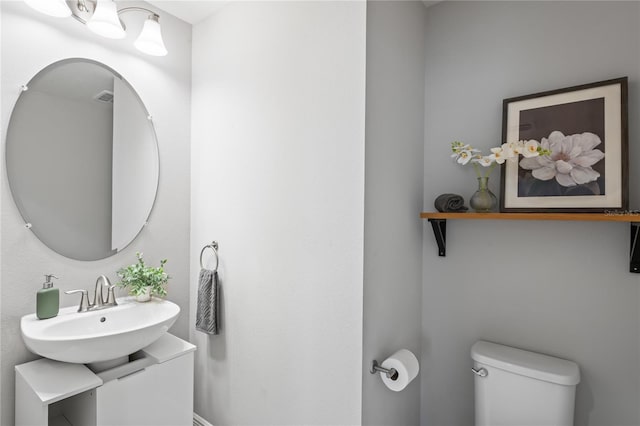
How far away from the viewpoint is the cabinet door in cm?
126

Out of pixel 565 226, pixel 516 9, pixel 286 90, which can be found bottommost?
pixel 565 226

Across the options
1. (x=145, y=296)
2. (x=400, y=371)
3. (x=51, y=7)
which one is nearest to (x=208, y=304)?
(x=145, y=296)

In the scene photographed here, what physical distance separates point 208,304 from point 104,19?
1421 mm

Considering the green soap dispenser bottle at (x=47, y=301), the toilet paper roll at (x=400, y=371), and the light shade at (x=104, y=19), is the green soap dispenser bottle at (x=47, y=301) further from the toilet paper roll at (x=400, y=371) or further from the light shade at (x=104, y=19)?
the toilet paper roll at (x=400, y=371)

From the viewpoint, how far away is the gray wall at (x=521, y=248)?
1289 mm

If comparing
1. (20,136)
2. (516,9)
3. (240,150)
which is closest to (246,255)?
(240,150)

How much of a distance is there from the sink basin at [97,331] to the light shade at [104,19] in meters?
1.26

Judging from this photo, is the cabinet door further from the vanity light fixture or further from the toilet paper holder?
the vanity light fixture

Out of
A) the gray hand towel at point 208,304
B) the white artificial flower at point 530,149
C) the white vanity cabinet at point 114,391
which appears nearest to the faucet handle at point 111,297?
the white vanity cabinet at point 114,391

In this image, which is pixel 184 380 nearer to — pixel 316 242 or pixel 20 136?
pixel 316 242

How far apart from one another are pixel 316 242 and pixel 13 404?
1.43 m

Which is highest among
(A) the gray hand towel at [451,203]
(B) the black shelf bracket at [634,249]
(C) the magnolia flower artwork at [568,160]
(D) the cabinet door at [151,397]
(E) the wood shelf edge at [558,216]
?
(C) the magnolia flower artwork at [568,160]

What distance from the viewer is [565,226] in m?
1.39

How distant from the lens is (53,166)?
1503 mm
